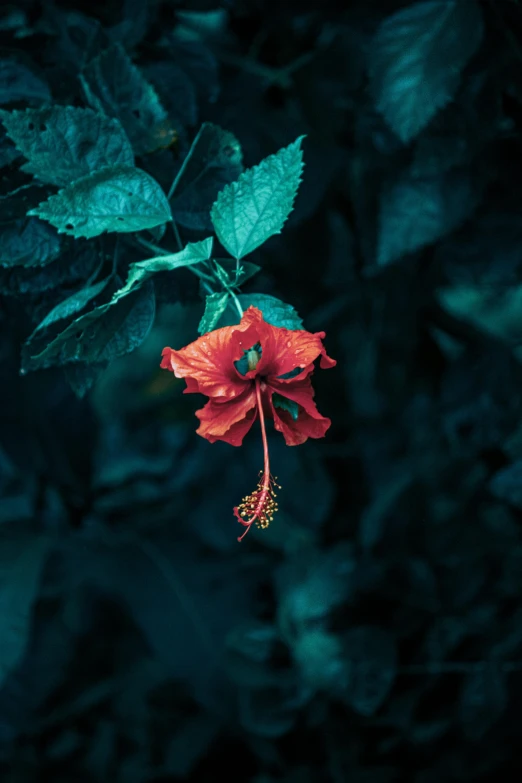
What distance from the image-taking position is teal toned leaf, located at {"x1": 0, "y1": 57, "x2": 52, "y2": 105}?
1.95ft

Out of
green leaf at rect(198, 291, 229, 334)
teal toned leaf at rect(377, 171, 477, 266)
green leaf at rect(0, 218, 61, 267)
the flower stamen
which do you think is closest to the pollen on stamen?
the flower stamen

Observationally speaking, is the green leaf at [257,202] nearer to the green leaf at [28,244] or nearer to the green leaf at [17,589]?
the green leaf at [28,244]

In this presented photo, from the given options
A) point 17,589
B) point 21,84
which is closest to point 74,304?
point 21,84

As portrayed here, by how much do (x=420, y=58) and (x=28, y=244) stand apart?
394mm

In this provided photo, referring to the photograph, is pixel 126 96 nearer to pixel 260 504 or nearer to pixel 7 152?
pixel 7 152

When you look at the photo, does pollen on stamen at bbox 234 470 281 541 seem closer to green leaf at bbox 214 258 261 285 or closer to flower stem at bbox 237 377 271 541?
flower stem at bbox 237 377 271 541

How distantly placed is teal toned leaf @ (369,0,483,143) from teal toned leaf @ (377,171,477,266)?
0.27 ft

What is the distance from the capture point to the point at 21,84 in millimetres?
602

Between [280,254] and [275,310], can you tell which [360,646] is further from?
[275,310]

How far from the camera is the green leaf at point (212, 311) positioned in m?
0.43

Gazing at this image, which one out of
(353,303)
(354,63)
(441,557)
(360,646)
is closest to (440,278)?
(353,303)

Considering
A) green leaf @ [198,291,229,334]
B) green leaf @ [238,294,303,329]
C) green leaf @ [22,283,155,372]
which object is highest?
green leaf @ [198,291,229,334]

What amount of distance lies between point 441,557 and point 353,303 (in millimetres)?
385

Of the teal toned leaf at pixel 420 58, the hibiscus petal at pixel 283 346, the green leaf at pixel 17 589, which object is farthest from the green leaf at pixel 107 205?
the green leaf at pixel 17 589
